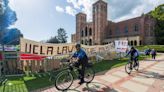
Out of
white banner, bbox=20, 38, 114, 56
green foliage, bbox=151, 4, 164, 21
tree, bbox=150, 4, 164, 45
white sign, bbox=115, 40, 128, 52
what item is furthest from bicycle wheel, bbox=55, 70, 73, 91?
tree, bbox=150, 4, 164, 45

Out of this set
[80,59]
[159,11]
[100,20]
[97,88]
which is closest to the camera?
[97,88]

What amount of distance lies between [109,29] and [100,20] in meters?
5.07

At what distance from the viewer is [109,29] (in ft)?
237

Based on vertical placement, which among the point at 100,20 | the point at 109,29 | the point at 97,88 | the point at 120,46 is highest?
the point at 100,20

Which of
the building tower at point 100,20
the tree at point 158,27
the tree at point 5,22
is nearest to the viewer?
the tree at point 5,22

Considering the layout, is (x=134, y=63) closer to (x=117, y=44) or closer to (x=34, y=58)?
(x=34, y=58)

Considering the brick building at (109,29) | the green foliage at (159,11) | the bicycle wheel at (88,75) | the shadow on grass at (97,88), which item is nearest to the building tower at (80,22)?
the brick building at (109,29)

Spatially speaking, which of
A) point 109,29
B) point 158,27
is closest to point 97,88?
point 158,27

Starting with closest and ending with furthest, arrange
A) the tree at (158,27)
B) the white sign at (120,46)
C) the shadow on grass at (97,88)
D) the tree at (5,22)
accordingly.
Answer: the shadow on grass at (97,88), the white sign at (120,46), the tree at (5,22), the tree at (158,27)

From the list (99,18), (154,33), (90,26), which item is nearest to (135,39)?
(154,33)

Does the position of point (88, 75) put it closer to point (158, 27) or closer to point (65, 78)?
point (65, 78)

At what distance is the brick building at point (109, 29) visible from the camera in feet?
186

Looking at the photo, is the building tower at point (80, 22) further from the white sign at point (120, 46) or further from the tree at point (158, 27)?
the white sign at point (120, 46)

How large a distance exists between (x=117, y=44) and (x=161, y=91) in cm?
1399
